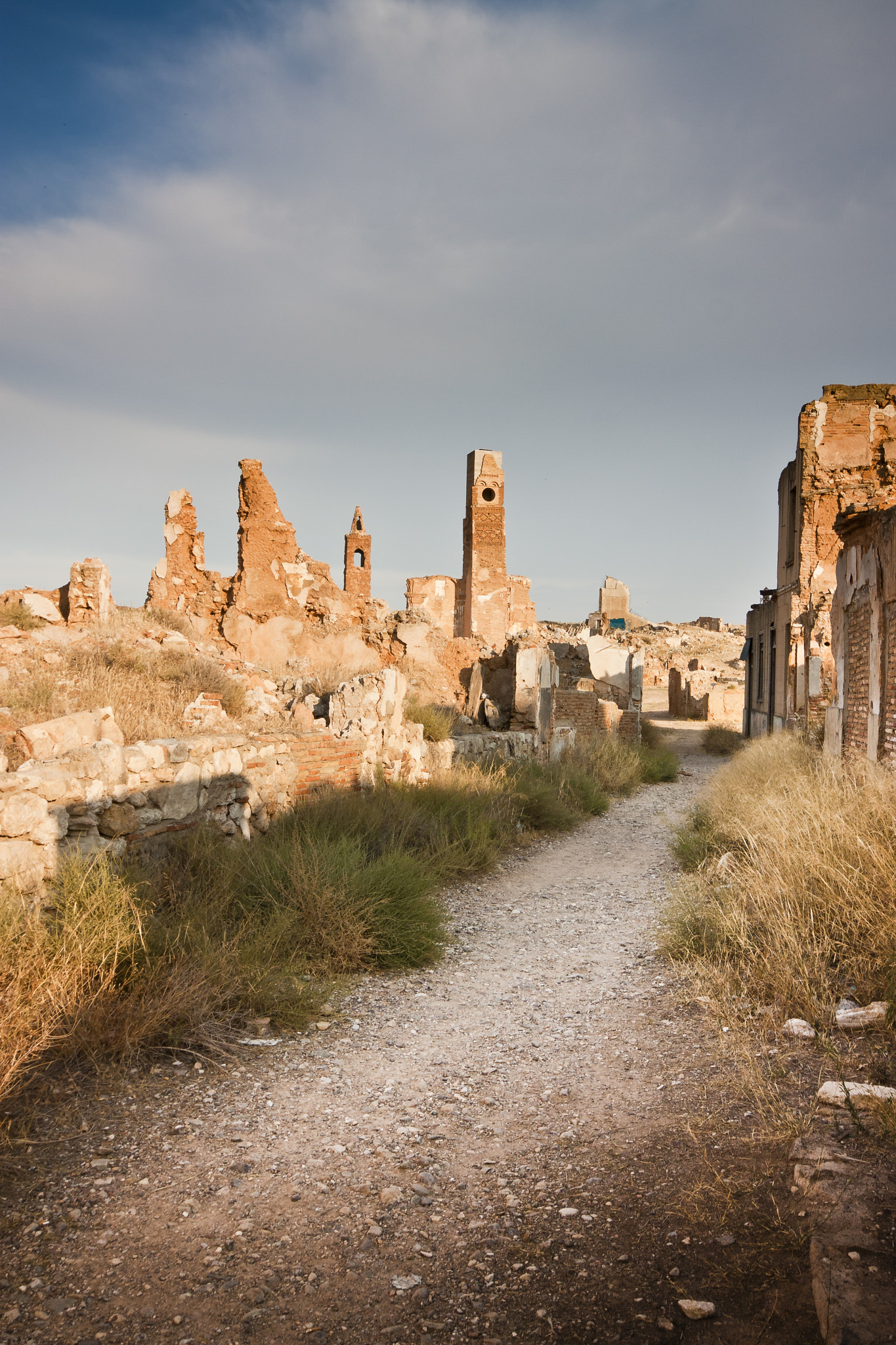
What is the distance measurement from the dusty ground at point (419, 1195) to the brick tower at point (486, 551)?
20.5 meters

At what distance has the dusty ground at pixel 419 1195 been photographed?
193cm

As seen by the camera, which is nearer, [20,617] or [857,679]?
[857,679]

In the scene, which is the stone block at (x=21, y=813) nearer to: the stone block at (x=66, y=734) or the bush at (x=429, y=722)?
the stone block at (x=66, y=734)

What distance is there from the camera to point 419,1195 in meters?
2.47

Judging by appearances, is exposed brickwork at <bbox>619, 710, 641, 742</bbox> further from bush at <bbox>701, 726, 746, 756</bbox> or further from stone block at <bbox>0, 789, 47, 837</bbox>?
stone block at <bbox>0, 789, 47, 837</bbox>

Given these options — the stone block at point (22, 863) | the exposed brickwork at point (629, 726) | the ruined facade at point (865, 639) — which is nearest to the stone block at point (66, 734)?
the stone block at point (22, 863)

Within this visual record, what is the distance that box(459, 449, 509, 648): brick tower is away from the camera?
24172 mm

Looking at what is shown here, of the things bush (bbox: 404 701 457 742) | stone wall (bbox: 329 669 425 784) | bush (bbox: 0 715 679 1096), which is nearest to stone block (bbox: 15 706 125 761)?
bush (bbox: 0 715 679 1096)

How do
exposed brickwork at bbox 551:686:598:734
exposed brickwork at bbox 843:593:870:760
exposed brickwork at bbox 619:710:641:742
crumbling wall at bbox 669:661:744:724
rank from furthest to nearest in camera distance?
crumbling wall at bbox 669:661:744:724 < exposed brickwork at bbox 619:710:641:742 < exposed brickwork at bbox 551:686:598:734 < exposed brickwork at bbox 843:593:870:760

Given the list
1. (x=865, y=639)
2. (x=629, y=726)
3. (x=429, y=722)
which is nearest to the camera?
(x=865, y=639)

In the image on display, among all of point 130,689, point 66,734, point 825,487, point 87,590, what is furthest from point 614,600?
point 66,734

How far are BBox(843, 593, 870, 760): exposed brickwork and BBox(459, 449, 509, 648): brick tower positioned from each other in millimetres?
14825

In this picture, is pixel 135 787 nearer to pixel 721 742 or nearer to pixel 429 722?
pixel 429 722

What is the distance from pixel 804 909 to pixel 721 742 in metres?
15.8
